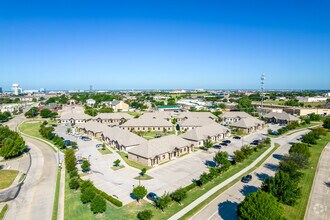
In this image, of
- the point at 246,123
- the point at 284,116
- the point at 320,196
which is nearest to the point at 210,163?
the point at 320,196

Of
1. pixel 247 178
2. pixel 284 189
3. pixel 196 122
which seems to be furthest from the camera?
pixel 196 122

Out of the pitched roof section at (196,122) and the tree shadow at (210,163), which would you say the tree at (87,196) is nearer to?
the tree shadow at (210,163)

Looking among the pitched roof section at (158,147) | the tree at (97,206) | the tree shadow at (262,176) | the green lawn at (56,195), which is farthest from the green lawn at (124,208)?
the pitched roof section at (158,147)

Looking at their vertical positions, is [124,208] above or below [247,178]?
below

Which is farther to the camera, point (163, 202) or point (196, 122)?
point (196, 122)

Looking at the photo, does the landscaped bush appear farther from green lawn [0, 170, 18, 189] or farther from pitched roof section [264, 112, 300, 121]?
pitched roof section [264, 112, 300, 121]

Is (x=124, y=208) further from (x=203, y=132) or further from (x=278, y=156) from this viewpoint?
(x=278, y=156)

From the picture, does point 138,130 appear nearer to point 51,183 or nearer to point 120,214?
point 51,183
